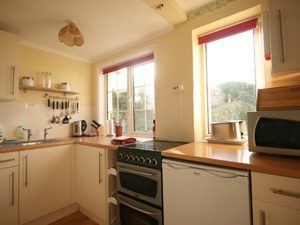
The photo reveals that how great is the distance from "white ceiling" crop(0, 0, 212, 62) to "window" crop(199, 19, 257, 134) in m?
0.49

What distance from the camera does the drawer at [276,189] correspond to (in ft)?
2.51

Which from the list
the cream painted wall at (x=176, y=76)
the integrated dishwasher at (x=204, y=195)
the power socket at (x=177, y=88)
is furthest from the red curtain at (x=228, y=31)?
the integrated dishwasher at (x=204, y=195)

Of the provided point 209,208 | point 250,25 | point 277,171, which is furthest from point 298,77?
point 209,208

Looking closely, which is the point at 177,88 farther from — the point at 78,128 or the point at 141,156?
the point at 78,128

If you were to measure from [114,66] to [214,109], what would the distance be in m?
1.75

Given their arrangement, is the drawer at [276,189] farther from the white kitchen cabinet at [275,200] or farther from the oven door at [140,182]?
the oven door at [140,182]

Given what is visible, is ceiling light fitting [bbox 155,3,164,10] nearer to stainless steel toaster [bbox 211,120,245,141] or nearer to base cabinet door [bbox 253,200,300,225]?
stainless steel toaster [bbox 211,120,245,141]

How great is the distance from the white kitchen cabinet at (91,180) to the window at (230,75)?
52.1 inches

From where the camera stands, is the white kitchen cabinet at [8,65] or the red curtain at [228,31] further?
the white kitchen cabinet at [8,65]

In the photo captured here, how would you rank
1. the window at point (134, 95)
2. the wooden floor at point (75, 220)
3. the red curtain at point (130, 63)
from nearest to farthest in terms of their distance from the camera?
the wooden floor at point (75, 220) → the red curtain at point (130, 63) → the window at point (134, 95)

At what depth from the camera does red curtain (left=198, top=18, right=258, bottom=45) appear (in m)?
1.48

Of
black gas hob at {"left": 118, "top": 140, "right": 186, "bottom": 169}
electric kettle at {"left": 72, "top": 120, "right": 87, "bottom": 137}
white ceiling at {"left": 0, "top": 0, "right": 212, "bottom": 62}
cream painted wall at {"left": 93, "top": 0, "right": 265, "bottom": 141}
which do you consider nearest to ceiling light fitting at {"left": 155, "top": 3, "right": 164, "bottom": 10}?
white ceiling at {"left": 0, "top": 0, "right": 212, "bottom": 62}

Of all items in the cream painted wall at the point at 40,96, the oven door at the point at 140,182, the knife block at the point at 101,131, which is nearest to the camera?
the oven door at the point at 140,182

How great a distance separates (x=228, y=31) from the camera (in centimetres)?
160
